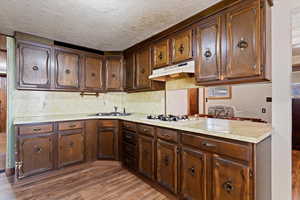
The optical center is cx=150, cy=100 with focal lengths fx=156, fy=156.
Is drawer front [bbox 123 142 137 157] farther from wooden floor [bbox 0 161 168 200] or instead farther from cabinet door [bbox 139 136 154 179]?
wooden floor [bbox 0 161 168 200]

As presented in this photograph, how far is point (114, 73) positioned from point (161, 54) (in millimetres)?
1284

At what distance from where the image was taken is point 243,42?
1564 millimetres

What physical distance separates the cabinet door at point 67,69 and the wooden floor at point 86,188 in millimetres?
1555

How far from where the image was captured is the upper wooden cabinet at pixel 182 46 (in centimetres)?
207

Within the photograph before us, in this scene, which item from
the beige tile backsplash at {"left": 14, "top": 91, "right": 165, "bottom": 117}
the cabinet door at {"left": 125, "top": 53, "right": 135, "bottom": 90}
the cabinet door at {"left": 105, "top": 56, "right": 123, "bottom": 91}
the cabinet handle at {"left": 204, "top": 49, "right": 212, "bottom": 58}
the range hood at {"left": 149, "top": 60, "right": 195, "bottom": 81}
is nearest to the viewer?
the cabinet handle at {"left": 204, "top": 49, "right": 212, "bottom": 58}

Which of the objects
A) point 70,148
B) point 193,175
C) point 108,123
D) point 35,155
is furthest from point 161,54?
point 35,155

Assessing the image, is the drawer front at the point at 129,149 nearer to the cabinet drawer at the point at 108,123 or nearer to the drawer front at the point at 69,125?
the cabinet drawer at the point at 108,123

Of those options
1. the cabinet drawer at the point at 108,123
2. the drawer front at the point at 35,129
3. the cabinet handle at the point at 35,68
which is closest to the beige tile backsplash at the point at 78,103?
the cabinet handle at the point at 35,68

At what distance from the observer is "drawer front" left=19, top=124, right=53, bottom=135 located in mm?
2213

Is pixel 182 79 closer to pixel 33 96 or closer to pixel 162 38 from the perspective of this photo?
pixel 162 38

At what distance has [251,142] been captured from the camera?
117 centimetres

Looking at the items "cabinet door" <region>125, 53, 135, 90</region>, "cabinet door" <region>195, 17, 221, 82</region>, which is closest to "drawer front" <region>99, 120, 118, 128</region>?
"cabinet door" <region>125, 53, 135, 90</region>

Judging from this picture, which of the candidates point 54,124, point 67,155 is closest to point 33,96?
point 54,124

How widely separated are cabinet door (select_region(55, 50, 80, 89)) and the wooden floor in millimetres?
Result: 1555
